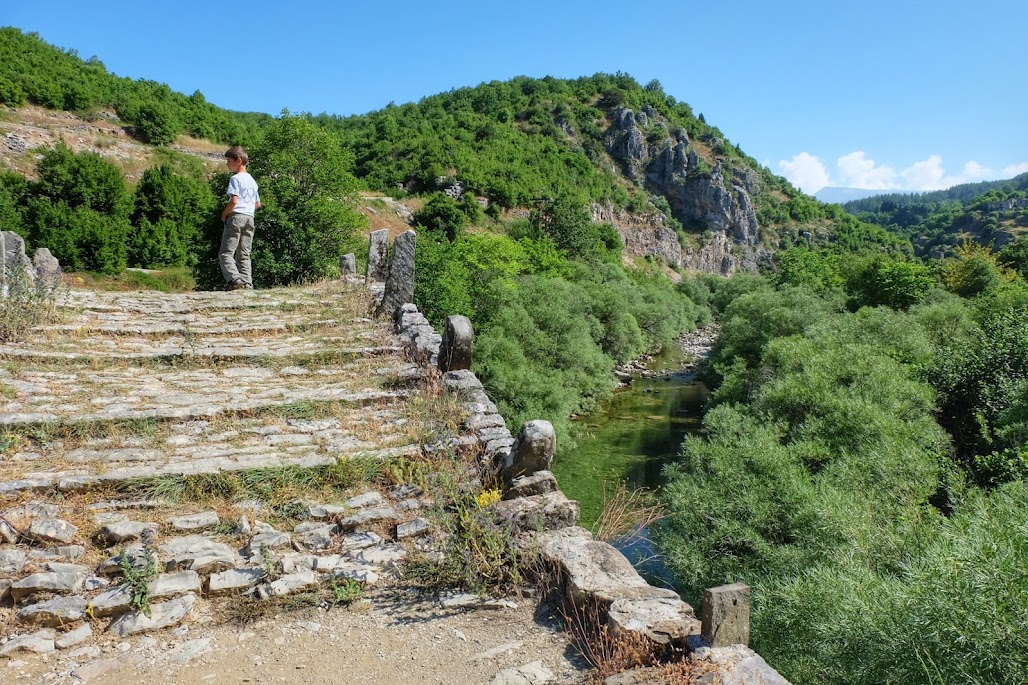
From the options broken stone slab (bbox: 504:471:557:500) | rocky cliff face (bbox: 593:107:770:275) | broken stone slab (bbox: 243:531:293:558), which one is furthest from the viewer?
rocky cliff face (bbox: 593:107:770:275)

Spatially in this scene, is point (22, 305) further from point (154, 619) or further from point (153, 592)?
point (154, 619)

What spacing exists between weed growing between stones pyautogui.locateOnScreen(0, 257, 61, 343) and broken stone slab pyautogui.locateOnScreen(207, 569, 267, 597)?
591 centimetres

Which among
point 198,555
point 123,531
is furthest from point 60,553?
point 198,555

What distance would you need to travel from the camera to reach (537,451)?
5.36m

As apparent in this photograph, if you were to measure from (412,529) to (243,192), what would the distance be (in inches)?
316

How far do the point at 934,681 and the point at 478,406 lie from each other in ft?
15.8

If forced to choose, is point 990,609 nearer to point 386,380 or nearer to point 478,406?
point 478,406

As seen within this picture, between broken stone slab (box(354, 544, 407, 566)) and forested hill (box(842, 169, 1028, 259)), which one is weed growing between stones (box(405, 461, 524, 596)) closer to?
broken stone slab (box(354, 544, 407, 566))

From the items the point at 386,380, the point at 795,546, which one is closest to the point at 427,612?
the point at 386,380

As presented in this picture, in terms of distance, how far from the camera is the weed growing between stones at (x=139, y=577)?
12.3 ft

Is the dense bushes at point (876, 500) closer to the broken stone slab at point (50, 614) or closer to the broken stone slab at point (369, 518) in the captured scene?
the broken stone slab at point (369, 518)

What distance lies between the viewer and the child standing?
1023 cm

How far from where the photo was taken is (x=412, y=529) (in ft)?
16.3

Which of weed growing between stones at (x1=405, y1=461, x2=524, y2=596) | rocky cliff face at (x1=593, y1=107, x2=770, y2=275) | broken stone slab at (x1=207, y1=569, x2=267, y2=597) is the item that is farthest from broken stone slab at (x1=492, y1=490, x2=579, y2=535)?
rocky cliff face at (x1=593, y1=107, x2=770, y2=275)
